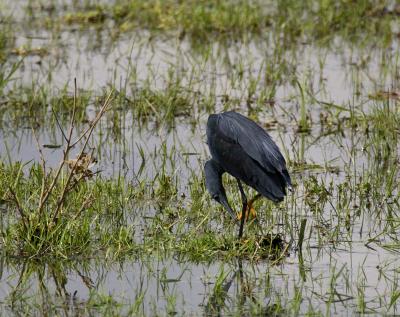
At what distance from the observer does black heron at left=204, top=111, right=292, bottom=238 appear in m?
6.68

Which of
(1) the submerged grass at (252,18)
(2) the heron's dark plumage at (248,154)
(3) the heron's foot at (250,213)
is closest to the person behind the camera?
(2) the heron's dark plumage at (248,154)

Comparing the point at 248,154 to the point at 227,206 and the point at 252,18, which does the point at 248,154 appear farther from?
the point at 252,18

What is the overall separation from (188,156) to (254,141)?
5.80 ft

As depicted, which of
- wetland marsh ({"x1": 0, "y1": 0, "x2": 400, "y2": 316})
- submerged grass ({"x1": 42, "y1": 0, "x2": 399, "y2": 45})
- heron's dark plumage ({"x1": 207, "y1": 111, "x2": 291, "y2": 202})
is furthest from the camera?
submerged grass ({"x1": 42, "y1": 0, "x2": 399, "y2": 45})

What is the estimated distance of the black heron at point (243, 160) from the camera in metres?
6.68

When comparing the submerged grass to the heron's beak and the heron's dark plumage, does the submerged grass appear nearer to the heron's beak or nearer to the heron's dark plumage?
the heron's dark plumage

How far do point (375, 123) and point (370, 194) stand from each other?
4.05 feet

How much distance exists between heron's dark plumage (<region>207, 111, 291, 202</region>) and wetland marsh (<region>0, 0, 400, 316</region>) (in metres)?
0.29

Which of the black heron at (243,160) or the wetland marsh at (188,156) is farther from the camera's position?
the black heron at (243,160)

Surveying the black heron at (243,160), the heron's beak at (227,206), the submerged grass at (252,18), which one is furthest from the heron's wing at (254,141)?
the submerged grass at (252,18)

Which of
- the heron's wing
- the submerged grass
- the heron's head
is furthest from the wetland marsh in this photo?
the heron's wing

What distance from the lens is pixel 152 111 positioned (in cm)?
951

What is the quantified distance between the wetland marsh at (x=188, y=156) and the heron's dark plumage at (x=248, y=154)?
0.29m

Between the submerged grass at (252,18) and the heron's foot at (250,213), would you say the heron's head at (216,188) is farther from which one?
the submerged grass at (252,18)
